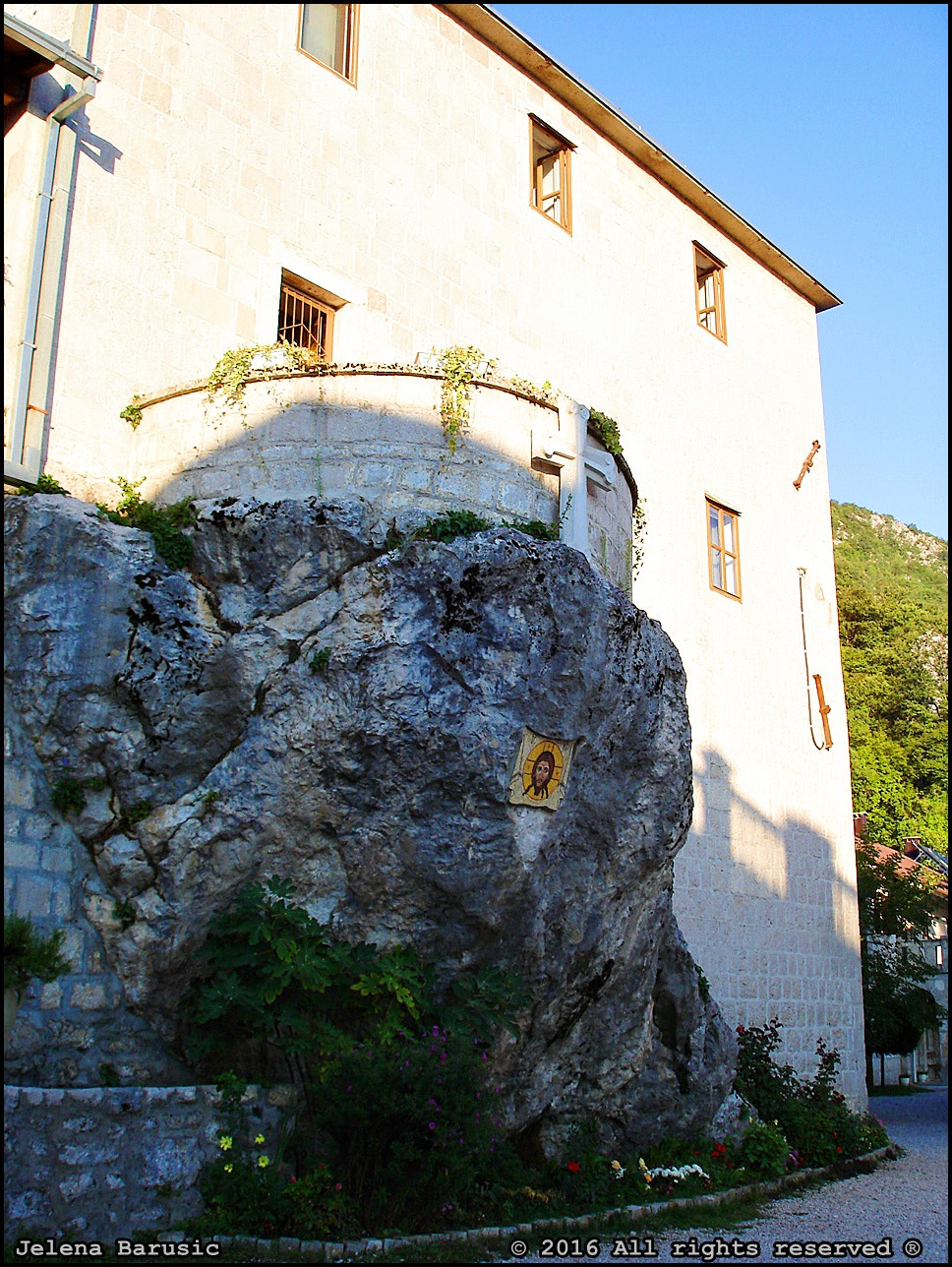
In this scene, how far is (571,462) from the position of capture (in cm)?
947

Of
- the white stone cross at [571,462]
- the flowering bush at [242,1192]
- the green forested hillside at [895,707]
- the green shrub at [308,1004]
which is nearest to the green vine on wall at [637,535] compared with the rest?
the white stone cross at [571,462]

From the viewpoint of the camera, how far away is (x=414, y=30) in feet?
43.0

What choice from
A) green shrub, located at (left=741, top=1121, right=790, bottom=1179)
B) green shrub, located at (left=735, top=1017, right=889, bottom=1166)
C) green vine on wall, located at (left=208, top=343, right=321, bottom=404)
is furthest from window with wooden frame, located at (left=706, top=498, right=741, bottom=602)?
green vine on wall, located at (left=208, top=343, right=321, bottom=404)

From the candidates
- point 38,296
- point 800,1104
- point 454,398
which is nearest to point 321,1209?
point 454,398

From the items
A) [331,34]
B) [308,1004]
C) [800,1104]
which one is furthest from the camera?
[800,1104]

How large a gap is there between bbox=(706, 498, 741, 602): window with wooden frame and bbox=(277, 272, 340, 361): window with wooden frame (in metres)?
6.42

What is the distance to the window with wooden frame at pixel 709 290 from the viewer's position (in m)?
17.1

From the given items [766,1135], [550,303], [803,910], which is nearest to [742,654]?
[803,910]

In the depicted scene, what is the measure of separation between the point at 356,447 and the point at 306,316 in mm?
3406

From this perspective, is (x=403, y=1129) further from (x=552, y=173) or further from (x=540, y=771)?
(x=552, y=173)

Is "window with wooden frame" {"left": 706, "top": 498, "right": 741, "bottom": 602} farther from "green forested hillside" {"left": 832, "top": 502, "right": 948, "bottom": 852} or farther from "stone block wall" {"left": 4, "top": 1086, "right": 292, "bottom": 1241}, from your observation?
"green forested hillside" {"left": 832, "top": 502, "right": 948, "bottom": 852}

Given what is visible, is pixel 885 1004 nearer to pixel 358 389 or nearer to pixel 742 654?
pixel 742 654

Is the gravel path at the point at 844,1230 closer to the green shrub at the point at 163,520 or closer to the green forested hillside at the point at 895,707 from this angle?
the green shrub at the point at 163,520

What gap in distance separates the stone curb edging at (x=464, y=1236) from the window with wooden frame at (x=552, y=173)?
10.9 meters
